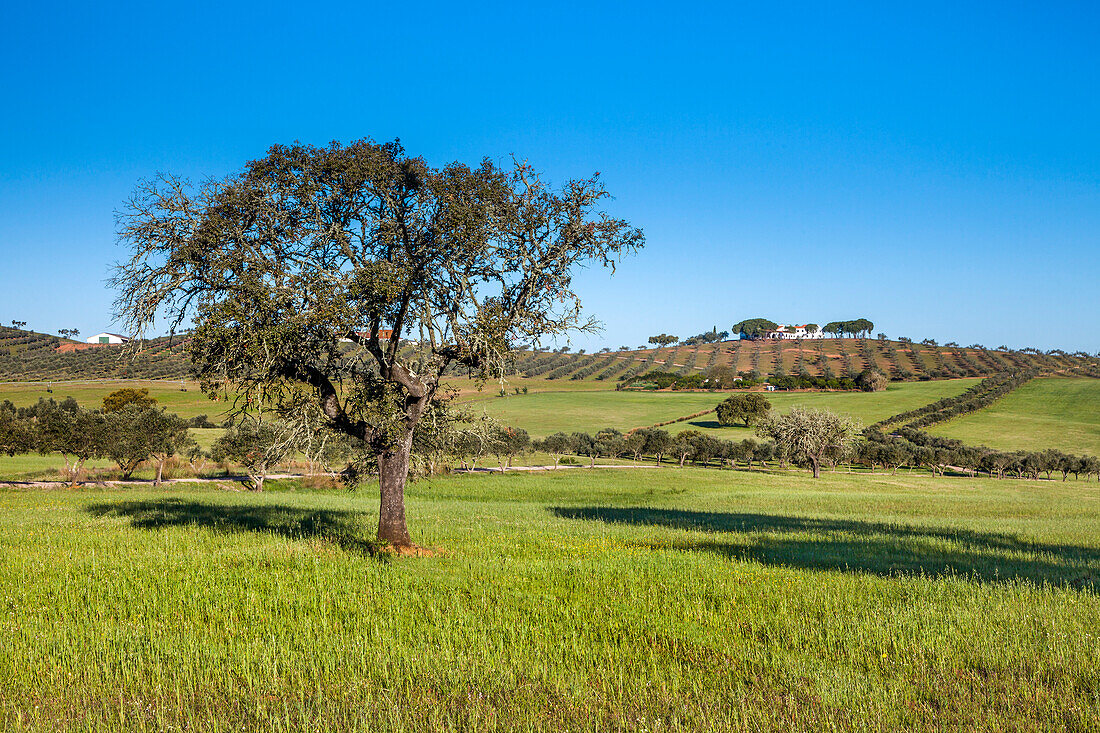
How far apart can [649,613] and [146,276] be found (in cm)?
1211

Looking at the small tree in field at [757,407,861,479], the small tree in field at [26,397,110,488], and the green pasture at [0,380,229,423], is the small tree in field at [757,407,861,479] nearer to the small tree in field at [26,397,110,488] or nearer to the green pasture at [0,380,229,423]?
the small tree in field at [26,397,110,488]

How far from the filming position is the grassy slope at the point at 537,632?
624 cm

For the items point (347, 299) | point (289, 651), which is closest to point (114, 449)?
point (347, 299)

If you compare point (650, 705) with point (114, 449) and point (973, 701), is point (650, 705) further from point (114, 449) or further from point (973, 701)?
point (114, 449)

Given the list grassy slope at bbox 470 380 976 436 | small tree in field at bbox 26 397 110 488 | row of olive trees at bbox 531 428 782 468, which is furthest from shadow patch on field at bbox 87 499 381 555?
grassy slope at bbox 470 380 976 436

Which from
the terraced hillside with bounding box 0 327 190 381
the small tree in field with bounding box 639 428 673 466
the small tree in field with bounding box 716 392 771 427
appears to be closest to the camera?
the small tree in field with bounding box 639 428 673 466

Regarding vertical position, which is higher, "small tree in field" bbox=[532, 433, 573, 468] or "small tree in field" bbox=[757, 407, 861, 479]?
"small tree in field" bbox=[757, 407, 861, 479]

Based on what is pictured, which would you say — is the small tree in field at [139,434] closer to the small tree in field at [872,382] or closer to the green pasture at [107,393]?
the green pasture at [107,393]

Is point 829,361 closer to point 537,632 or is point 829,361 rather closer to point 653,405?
point 653,405

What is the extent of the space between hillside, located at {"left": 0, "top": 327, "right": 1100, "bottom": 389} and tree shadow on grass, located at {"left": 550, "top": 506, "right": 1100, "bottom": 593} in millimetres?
105207

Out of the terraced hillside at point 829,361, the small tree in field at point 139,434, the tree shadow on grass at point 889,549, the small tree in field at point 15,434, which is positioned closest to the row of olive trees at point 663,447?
the small tree in field at point 139,434

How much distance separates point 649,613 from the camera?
31.6 ft

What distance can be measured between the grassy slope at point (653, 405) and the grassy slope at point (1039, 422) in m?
10.5

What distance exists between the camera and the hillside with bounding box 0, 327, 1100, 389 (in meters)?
127
